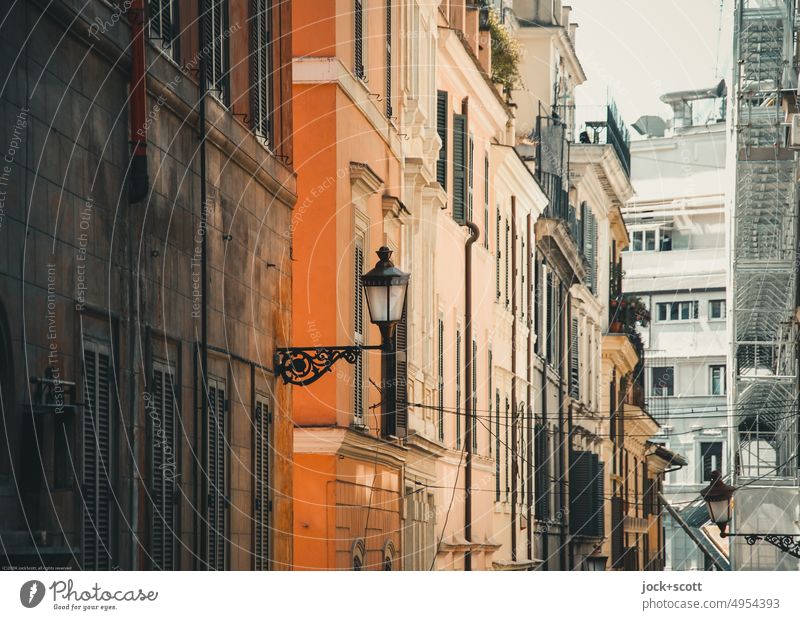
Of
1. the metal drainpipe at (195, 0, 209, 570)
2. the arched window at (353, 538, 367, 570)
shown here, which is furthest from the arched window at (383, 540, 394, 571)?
the metal drainpipe at (195, 0, 209, 570)

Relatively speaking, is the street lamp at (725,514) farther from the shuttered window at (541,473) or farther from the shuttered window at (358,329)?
the shuttered window at (358,329)

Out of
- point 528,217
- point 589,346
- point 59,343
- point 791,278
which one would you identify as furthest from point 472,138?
point 59,343

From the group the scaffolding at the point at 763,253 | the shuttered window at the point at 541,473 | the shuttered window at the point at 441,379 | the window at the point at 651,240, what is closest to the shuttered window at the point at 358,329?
the shuttered window at the point at 441,379

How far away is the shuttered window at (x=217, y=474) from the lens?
8.53 meters

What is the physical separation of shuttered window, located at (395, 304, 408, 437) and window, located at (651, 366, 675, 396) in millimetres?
1407

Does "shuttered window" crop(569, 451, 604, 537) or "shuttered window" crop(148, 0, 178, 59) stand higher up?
"shuttered window" crop(148, 0, 178, 59)

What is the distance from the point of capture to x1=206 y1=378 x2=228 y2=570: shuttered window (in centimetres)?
853

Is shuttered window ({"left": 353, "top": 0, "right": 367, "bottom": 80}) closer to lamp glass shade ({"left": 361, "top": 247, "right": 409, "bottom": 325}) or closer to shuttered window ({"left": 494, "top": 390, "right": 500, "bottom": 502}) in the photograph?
lamp glass shade ({"left": 361, "top": 247, "right": 409, "bottom": 325})

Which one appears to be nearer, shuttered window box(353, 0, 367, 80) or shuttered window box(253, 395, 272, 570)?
shuttered window box(253, 395, 272, 570)

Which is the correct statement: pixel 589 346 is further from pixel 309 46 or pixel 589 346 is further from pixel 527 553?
pixel 309 46

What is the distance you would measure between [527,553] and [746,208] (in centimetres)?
244

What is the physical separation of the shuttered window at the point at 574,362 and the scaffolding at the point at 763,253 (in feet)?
3.12

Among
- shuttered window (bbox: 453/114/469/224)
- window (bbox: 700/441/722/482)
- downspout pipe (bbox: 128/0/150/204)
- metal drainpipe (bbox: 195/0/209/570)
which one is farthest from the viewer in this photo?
shuttered window (bbox: 453/114/469/224)

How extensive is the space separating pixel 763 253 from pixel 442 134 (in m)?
2.07
